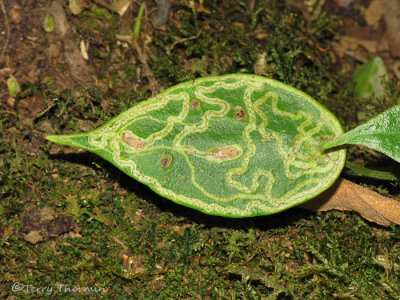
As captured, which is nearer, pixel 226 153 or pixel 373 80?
pixel 226 153

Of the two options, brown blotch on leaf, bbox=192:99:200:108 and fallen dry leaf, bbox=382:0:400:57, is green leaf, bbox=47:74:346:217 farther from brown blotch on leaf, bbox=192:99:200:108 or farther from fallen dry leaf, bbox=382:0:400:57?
fallen dry leaf, bbox=382:0:400:57

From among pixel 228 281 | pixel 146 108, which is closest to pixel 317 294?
pixel 228 281

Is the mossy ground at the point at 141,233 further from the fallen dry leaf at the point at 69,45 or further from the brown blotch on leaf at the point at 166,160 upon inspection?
the brown blotch on leaf at the point at 166,160

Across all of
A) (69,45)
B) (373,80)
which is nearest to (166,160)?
(69,45)

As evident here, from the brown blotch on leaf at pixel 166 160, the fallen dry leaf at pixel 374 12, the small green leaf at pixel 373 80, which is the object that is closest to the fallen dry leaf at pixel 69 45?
the brown blotch on leaf at pixel 166 160

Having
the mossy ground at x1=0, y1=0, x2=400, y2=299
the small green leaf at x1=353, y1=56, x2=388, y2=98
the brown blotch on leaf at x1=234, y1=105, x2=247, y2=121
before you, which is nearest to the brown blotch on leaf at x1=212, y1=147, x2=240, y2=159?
the brown blotch on leaf at x1=234, y1=105, x2=247, y2=121

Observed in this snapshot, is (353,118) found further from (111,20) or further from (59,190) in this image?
(59,190)

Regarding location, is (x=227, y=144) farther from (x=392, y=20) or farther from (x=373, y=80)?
(x=392, y=20)
